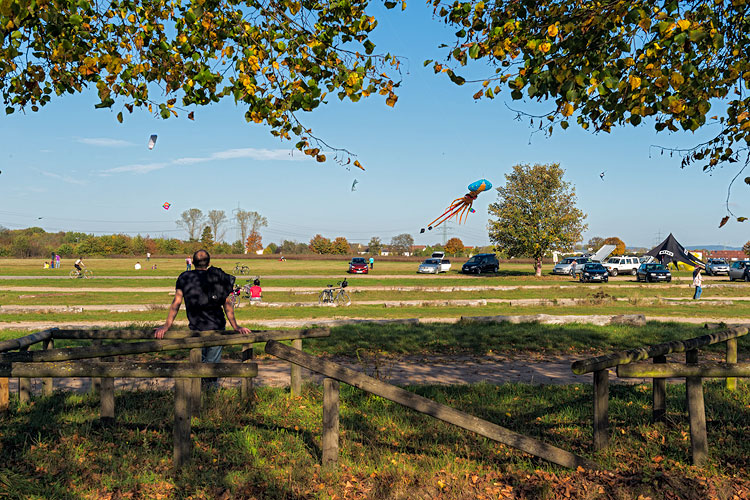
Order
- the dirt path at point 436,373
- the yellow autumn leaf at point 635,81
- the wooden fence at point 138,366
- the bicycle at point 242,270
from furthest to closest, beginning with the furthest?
the bicycle at point 242,270 < the dirt path at point 436,373 < the yellow autumn leaf at point 635,81 < the wooden fence at point 138,366

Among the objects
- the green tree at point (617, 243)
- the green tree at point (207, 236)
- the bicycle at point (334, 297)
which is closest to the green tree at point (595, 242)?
the green tree at point (617, 243)

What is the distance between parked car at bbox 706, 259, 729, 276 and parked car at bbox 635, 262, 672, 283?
10.8 metres

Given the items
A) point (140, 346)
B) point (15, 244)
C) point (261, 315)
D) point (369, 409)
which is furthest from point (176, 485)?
point (15, 244)

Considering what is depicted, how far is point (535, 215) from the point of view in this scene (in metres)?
47.4

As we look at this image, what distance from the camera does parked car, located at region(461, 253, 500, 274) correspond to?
51812 millimetres

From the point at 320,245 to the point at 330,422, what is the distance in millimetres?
118574

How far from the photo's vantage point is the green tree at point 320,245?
122 meters

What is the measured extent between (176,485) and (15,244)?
337 ft

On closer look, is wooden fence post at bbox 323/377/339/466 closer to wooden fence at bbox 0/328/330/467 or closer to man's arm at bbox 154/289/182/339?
wooden fence at bbox 0/328/330/467

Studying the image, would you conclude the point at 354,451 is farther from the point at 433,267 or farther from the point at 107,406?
the point at 433,267

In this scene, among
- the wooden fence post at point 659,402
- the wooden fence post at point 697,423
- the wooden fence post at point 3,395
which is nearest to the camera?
the wooden fence post at point 697,423

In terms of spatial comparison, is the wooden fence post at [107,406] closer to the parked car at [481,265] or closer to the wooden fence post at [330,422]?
the wooden fence post at [330,422]

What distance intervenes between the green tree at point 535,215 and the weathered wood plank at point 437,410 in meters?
44.2

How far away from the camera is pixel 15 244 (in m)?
88.5
